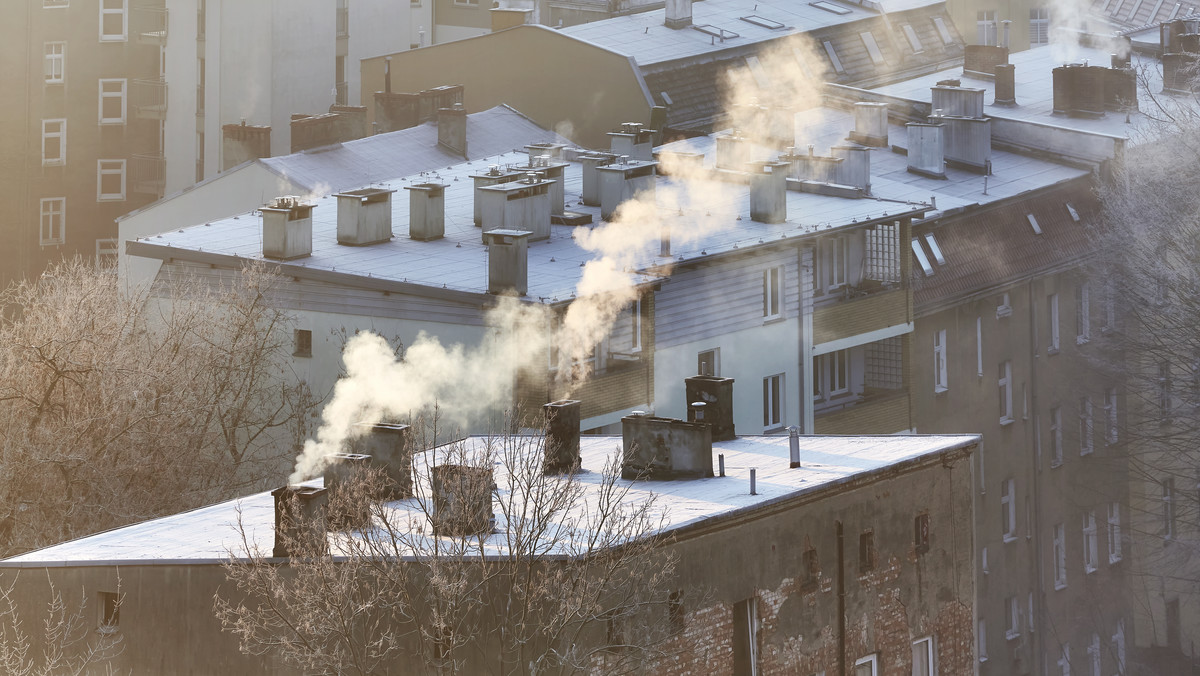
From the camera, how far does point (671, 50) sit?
64.2 metres

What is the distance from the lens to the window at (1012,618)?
54.8 m

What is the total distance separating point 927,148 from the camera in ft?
184

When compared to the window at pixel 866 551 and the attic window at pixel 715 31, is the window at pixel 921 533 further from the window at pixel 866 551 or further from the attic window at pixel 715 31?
the attic window at pixel 715 31

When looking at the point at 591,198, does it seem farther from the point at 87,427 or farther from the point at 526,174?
the point at 87,427

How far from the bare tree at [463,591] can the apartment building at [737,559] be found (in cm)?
12

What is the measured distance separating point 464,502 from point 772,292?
66.2ft

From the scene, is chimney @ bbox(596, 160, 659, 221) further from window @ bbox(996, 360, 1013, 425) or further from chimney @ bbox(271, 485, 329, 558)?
chimney @ bbox(271, 485, 329, 558)

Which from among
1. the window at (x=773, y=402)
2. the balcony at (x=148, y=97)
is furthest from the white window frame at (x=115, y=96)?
the window at (x=773, y=402)

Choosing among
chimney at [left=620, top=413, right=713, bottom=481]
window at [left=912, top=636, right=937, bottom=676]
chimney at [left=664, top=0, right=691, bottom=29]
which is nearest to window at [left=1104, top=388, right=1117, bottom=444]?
chimney at [left=664, top=0, right=691, bottom=29]

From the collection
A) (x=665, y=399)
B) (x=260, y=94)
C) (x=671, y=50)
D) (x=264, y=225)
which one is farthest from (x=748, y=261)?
(x=260, y=94)

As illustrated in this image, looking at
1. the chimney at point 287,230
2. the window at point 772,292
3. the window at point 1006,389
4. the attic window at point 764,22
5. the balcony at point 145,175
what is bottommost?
the window at point 1006,389

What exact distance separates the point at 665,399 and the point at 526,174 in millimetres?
6476

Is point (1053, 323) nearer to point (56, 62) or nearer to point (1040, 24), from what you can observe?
point (56, 62)

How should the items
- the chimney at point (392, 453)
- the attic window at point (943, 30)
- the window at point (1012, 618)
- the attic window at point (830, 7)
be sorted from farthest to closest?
the attic window at point (943, 30) < the attic window at point (830, 7) < the window at point (1012, 618) < the chimney at point (392, 453)
